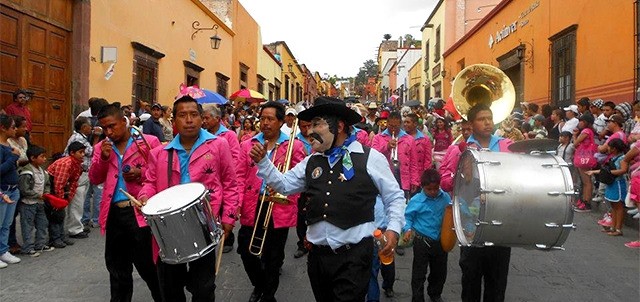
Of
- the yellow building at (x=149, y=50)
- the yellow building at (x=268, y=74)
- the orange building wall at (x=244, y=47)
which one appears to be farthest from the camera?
the yellow building at (x=268, y=74)

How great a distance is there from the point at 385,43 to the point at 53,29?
65.7 metres

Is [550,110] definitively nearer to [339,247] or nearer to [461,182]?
[461,182]

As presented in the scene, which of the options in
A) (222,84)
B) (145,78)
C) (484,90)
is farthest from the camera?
(222,84)

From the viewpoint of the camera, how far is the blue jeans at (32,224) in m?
6.51

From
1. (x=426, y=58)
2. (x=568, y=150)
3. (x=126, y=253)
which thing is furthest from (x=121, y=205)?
(x=426, y=58)

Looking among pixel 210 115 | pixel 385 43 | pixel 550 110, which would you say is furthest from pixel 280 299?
pixel 385 43

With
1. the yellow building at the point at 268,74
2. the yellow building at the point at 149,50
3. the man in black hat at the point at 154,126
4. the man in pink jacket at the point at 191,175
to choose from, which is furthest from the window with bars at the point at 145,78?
the yellow building at the point at 268,74

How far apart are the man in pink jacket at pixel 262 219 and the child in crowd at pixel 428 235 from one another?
114 cm

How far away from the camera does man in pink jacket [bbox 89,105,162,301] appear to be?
4352 millimetres

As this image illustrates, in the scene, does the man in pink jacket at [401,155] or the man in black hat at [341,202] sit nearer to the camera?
the man in black hat at [341,202]

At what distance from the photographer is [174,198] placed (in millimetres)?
3434

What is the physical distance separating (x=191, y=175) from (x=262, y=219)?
1297mm

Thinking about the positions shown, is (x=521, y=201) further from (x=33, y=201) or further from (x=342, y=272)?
(x=33, y=201)

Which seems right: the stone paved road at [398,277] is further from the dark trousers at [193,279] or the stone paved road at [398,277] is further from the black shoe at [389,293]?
the dark trousers at [193,279]
